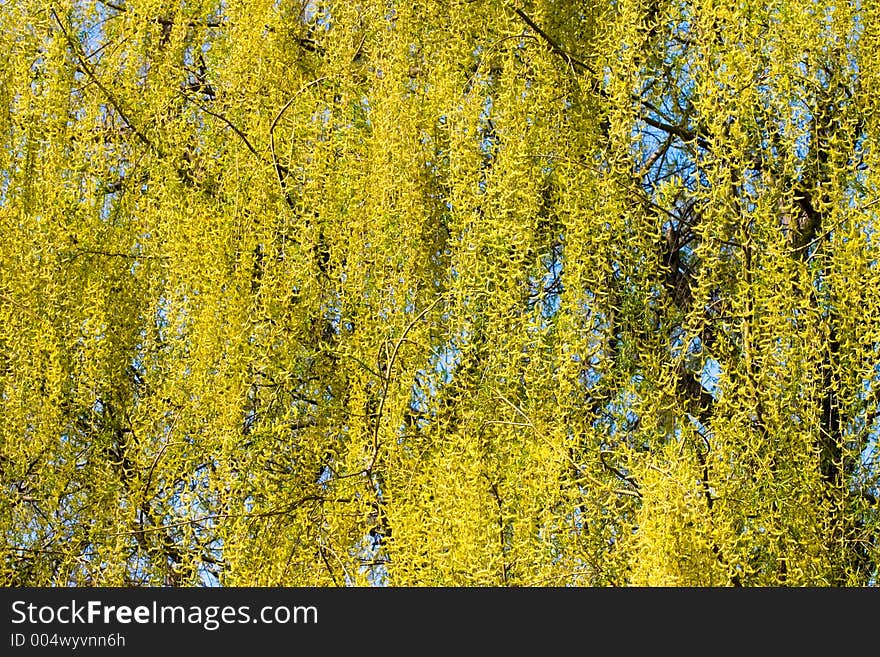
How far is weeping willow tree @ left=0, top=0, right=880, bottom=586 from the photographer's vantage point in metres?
4.13

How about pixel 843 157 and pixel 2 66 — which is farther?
pixel 2 66

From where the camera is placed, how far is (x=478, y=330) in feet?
15.0

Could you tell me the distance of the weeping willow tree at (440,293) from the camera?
13.6ft

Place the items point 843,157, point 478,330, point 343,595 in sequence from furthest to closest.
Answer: point 478,330, point 843,157, point 343,595

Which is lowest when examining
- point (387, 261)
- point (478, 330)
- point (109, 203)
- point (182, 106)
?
point (478, 330)

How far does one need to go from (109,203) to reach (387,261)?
1.38 metres

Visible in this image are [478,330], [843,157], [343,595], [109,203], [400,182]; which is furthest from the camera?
[109,203]

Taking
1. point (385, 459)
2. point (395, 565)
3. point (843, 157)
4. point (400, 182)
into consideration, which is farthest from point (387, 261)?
point (843, 157)

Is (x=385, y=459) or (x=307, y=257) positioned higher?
(x=307, y=257)

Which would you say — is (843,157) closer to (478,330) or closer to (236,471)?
(478,330)

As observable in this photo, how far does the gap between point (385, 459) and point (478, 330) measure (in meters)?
0.56

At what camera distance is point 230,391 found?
15.9ft

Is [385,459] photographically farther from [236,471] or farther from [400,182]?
[400,182]

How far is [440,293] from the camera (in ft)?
15.9
